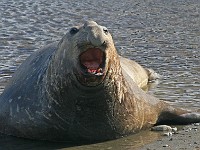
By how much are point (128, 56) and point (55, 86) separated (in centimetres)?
533

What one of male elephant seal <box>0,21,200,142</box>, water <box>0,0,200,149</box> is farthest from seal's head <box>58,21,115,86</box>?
water <box>0,0,200,149</box>

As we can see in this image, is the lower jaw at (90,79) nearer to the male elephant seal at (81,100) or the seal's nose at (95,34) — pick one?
the male elephant seal at (81,100)

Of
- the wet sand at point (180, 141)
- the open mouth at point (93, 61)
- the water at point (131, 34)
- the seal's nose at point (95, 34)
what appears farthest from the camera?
the water at point (131, 34)

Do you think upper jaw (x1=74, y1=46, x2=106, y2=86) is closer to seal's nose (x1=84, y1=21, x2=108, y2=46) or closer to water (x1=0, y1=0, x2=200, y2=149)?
seal's nose (x1=84, y1=21, x2=108, y2=46)

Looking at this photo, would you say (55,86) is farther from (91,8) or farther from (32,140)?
(91,8)

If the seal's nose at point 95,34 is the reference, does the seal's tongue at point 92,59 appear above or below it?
below

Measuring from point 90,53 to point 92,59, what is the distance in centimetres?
6

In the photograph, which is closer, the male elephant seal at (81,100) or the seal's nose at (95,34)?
the seal's nose at (95,34)

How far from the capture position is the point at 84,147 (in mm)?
6402

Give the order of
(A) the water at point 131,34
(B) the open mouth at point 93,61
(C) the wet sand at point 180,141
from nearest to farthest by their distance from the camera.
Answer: (B) the open mouth at point 93,61
(C) the wet sand at point 180,141
(A) the water at point 131,34

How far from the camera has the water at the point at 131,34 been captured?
8500mm

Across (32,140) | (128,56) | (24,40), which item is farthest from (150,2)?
(32,140)

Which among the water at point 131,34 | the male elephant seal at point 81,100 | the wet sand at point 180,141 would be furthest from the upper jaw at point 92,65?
the wet sand at point 180,141

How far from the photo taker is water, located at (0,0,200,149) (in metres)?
8.50
